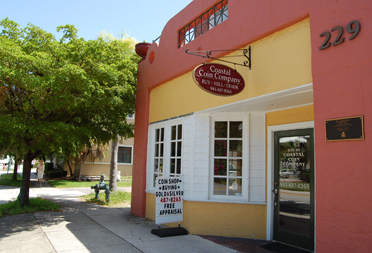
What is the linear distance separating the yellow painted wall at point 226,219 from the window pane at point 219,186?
0.28 meters

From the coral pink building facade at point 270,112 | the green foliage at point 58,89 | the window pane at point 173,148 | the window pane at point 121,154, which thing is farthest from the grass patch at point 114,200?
the window pane at point 121,154

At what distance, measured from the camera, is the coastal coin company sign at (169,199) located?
6480mm

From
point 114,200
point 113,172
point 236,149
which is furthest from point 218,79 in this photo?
point 113,172

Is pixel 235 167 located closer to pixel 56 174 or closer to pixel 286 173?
pixel 286 173

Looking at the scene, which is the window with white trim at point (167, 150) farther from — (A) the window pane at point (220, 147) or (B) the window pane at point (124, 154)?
(B) the window pane at point (124, 154)

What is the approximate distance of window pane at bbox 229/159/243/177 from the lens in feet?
21.1

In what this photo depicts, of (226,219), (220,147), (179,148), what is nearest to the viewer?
(226,219)

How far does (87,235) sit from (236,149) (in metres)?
3.78

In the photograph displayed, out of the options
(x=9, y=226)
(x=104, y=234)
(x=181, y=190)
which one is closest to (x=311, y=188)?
(x=181, y=190)

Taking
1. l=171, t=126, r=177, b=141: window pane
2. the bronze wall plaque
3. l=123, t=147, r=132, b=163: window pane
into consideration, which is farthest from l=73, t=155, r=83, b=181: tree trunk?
the bronze wall plaque

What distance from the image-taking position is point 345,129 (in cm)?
373

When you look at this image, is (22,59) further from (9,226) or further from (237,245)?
(237,245)

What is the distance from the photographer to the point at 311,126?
551 cm

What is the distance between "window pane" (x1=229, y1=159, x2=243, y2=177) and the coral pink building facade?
80mm
